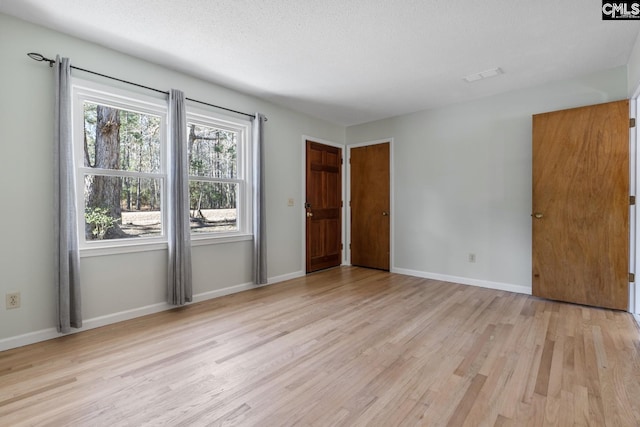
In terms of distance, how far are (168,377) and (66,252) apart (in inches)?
54.7

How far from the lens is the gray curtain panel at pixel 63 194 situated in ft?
8.09

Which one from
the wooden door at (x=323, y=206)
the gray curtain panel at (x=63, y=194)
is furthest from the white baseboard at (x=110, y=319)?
the wooden door at (x=323, y=206)

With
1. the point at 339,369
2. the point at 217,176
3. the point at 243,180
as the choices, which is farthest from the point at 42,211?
the point at 339,369

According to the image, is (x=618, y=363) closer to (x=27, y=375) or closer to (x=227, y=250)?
(x=227, y=250)

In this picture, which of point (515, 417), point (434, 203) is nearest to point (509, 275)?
point (434, 203)

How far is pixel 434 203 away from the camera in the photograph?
177 inches

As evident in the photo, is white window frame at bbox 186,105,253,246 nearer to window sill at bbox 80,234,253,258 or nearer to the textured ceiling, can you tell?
window sill at bbox 80,234,253,258

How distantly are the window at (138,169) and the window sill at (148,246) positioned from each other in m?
0.01

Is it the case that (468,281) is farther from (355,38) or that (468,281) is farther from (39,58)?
(39,58)

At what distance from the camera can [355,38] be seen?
2623 mm

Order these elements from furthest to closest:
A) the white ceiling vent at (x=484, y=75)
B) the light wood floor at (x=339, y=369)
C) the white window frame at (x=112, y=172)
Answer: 1. the white ceiling vent at (x=484, y=75)
2. the white window frame at (x=112, y=172)
3. the light wood floor at (x=339, y=369)

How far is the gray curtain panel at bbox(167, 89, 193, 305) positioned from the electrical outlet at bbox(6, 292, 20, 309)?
3.64ft

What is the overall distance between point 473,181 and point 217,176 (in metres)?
3.27

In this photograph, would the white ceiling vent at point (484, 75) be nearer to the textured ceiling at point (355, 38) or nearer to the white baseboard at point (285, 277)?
the textured ceiling at point (355, 38)
